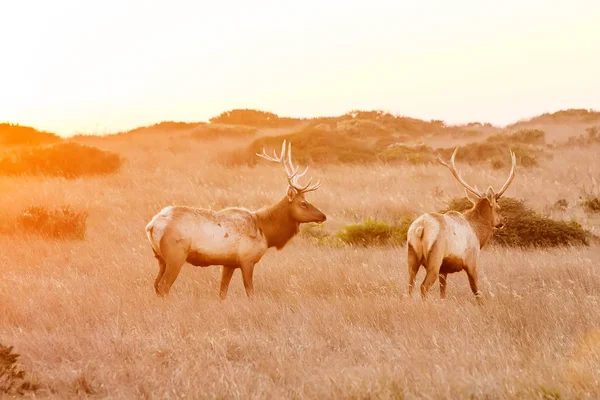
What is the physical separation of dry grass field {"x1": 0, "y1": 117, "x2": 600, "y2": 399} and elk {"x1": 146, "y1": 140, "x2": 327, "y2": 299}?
0.41 m

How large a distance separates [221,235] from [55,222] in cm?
583

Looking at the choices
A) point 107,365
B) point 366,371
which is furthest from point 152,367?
point 366,371

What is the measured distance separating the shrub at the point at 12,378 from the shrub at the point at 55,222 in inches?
293

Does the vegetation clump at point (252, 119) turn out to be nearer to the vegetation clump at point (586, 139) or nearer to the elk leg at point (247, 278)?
the vegetation clump at point (586, 139)

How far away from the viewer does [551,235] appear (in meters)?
12.0

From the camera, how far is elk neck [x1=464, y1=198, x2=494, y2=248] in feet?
26.9

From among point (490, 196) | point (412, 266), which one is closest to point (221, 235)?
point (412, 266)

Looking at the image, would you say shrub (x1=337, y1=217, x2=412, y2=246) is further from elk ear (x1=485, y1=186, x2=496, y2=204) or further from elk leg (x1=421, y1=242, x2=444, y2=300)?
elk leg (x1=421, y1=242, x2=444, y2=300)

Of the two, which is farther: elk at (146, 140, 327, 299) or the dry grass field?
elk at (146, 140, 327, 299)

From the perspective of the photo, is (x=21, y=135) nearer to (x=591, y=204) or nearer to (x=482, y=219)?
(x=591, y=204)

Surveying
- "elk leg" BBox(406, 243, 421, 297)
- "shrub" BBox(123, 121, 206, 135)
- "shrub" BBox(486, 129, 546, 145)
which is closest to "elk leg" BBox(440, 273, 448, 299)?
"elk leg" BBox(406, 243, 421, 297)

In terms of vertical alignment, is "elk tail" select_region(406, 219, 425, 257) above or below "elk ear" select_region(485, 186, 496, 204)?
below

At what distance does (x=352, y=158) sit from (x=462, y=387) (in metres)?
20.3

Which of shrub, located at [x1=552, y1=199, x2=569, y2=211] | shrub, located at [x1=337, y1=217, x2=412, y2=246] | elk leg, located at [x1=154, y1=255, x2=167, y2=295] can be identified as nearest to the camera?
elk leg, located at [x1=154, y1=255, x2=167, y2=295]
